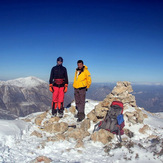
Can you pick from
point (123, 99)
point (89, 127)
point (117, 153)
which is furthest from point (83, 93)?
point (117, 153)

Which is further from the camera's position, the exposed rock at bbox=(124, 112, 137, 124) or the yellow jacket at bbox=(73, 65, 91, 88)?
the yellow jacket at bbox=(73, 65, 91, 88)

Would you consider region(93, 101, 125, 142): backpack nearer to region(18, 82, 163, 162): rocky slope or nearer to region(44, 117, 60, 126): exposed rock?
region(18, 82, 163, 162): rocky slope

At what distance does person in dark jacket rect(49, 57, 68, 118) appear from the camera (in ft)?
32.9

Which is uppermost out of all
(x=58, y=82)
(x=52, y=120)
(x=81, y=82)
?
(x=81, y=82)

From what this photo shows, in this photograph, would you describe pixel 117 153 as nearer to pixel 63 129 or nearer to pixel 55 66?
pixel 63 129

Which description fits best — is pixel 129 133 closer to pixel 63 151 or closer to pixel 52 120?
pixel 63 151

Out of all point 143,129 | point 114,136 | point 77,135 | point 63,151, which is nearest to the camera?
point 63,151

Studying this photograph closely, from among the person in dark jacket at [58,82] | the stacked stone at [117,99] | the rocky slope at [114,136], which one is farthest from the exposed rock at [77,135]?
the person in dark jacket at [58,82]

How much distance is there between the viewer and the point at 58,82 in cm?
1002

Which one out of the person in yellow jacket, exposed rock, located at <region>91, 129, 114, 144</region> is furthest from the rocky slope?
the person in yellow jacket

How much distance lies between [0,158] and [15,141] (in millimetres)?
1478

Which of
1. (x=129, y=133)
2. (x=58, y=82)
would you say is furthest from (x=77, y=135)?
(x=58, y=82)

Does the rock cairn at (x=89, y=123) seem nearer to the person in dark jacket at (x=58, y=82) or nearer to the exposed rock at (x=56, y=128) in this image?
the exposed rock at (x=56, y=128)

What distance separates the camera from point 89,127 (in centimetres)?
879
